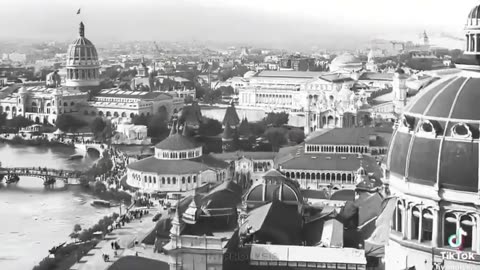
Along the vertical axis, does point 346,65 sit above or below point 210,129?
above

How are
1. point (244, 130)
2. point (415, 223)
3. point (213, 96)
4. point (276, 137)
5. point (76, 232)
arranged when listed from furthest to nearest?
1. point (213, 96)
2. point (244, 130)
3. point (276, 137)
4. point (76, 232)
5. point (415, 223)

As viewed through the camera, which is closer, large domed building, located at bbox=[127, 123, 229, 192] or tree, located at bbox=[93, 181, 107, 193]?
large domed building, located at bbox=[127, 123, 229, 192]

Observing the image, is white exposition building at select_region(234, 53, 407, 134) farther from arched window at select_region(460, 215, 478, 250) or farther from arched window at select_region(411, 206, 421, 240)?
arched window at select_region(460, 215, 478, 250)

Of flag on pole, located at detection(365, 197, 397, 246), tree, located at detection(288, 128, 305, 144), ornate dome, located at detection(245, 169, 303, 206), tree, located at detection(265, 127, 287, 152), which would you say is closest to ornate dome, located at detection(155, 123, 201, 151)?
tree, located at detection(265, 127, 287, 152)

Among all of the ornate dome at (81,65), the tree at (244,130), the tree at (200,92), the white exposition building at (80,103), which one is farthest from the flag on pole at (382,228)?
→ the tree at (200,92)

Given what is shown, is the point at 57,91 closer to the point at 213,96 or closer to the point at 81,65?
the point at 81,65

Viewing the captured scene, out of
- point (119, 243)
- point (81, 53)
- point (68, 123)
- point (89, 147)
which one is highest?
point (81, 53)

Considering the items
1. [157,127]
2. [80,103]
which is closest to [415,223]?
[157,127]
